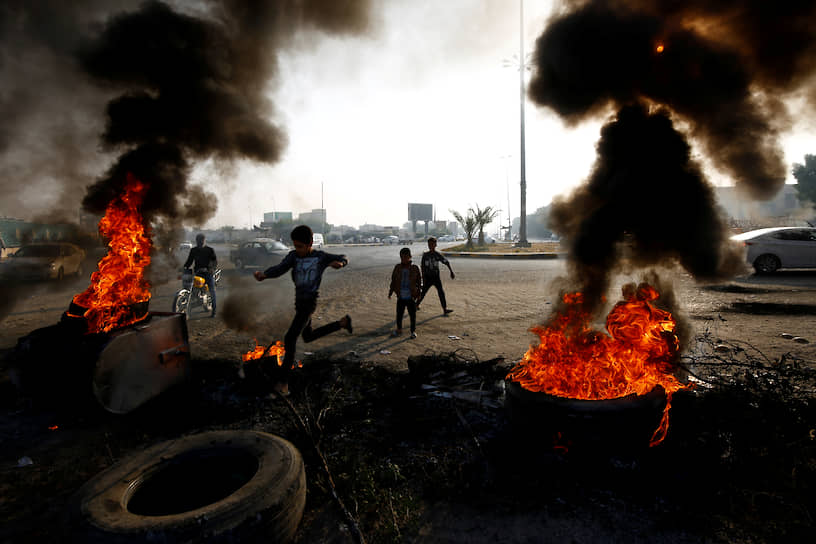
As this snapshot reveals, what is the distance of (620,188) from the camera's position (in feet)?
14.6

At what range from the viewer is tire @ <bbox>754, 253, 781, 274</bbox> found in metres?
13.3

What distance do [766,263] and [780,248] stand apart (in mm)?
609

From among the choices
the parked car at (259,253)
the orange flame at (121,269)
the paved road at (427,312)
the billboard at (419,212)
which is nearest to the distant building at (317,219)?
the billboard at (419,212)

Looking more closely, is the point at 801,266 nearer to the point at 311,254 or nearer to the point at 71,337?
the point at 311,254

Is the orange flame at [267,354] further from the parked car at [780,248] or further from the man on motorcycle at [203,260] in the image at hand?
the parked car at [780,248]

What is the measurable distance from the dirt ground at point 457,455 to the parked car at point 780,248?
32.1ft

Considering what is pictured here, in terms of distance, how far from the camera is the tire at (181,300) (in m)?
8.59

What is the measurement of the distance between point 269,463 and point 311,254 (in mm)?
2769

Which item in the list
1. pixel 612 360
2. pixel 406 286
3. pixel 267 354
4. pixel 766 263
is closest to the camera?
pixel 612 360

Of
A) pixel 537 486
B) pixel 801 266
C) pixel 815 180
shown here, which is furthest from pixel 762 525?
pixel 815 180

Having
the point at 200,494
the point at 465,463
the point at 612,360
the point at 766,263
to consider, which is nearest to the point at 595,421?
the point at 612,360

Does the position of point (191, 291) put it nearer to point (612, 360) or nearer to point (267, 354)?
point (267, 354)

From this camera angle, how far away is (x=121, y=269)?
4656mm

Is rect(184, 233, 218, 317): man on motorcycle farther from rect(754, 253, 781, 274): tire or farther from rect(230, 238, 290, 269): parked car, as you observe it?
rect(754, 253, 781, 274): tire
